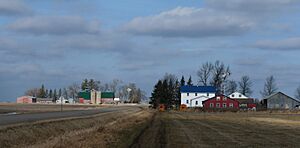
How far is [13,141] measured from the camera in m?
22.6

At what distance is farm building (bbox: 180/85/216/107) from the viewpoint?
506ft

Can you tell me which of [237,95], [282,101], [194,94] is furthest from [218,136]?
[237,95]

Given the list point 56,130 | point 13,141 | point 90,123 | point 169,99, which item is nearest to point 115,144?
point 13,141

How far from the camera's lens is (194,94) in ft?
517

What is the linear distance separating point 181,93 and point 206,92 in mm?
8459

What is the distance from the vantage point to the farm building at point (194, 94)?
506 feet

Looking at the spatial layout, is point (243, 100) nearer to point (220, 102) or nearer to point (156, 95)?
point (220, 102)

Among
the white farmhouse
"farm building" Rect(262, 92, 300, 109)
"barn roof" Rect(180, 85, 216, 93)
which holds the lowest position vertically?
"farm building" Rect(262, 92, 300, 109)

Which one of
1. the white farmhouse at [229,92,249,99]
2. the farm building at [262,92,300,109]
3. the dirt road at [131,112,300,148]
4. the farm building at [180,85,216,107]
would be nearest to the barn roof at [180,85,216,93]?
the farm building at [180,85,216,107]

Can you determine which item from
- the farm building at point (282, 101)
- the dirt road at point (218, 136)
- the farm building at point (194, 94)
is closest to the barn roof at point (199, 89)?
the farm building at point (194, 94)

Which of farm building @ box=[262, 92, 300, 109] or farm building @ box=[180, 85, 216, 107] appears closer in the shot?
farm building @ box=[262, 92, 300, 109]

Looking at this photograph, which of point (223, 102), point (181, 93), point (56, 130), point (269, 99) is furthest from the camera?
point (181, 93)

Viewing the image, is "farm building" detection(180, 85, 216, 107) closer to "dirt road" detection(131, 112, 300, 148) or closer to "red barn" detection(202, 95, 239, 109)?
"red barn" detection(202, 95, 239, 109)

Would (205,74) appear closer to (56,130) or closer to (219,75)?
(219,75)
